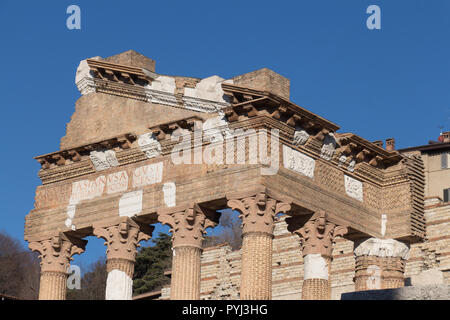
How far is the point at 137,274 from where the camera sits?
67.9 meters

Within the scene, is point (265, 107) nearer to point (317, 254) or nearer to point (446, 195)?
point (317, 254)

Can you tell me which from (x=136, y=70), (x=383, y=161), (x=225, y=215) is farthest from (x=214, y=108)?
(x=225, y=215)

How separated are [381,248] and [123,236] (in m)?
7.23

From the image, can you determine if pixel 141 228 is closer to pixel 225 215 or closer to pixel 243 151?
pixel 243 151

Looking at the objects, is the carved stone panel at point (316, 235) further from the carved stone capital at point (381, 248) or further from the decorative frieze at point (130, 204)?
the decorative frieze at point (130, 204)

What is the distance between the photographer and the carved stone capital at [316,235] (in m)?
28.2

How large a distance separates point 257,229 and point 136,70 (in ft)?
21.7

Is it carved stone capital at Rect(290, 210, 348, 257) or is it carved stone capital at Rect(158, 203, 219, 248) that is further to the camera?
carved stone capital at Rect(290, 210, 348, 257)

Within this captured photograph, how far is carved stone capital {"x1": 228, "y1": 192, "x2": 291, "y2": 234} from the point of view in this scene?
2672 cm

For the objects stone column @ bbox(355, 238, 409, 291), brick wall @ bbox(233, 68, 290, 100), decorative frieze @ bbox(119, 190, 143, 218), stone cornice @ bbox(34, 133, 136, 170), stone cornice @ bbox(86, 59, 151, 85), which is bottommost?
stone column @ bbox(355, 238, 409, 291)

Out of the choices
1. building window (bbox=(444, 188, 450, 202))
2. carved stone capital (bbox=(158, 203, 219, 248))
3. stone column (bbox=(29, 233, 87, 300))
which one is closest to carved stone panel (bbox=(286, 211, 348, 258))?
carved stone capital (bbox=(158, 203, 219, 248))

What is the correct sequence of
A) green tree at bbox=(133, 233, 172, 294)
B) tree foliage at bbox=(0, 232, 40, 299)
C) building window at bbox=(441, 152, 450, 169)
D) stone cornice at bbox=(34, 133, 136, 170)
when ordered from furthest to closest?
tree foliage at bbox=(0, 232, 40, 299)
green tree at bbox=(133, 233, 172, 294)
building window at bbox=(441, 152, 450, 169)
stone cornice at bbox=(34, 133, 136, 170)

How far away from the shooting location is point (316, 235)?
28.3m

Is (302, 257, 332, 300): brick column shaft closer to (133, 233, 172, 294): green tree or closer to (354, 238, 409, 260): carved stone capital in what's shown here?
(354, 238, 409, 260): carved stone capital
